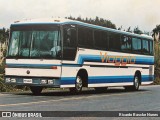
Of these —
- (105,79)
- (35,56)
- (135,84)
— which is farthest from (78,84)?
(135,84)

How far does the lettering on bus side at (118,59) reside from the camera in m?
23.0

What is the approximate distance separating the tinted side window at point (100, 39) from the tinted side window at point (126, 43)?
2.19 meters

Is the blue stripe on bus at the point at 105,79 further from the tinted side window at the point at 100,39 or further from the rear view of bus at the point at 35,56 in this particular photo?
the tinted side window at the point at 100,39

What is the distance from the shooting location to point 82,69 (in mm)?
20984

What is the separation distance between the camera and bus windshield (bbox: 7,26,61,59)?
1919cm

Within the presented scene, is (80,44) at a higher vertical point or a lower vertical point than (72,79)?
higher

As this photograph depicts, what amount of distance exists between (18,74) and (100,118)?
8.50 m

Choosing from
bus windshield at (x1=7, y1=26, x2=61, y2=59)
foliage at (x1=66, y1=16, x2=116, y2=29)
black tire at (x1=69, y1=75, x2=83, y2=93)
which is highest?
foliage at (x1=66, y1=16, x2=116, y2=29)

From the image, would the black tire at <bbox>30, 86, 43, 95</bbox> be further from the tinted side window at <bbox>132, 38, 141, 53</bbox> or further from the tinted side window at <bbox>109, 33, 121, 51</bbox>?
the tinted side window at <bbox>132, 38, 141, 53</bbox>

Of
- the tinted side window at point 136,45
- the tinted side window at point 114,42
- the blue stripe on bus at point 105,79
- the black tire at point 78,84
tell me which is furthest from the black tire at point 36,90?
the tinted side window at point 136,45

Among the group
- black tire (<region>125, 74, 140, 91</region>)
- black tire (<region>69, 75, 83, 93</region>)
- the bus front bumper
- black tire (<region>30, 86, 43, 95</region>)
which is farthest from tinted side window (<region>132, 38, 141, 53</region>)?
the bus front bumper

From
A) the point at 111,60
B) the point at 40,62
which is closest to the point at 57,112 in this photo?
the point at 40,62

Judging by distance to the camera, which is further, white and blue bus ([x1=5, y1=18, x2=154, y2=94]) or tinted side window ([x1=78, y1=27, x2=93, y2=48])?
tinted side window ([x1=78, y1=27, x2=93, y2=48])

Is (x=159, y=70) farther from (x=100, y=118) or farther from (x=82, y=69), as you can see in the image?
(x=100, y=118)
